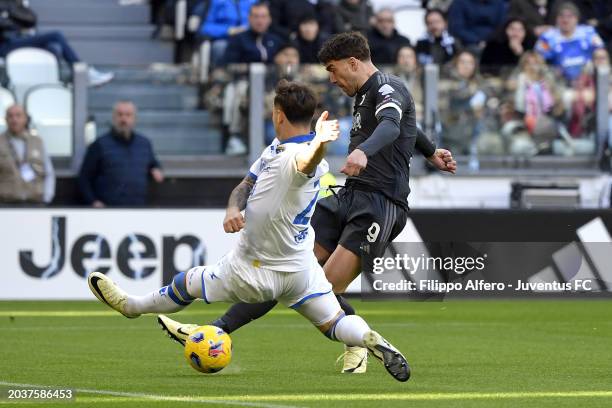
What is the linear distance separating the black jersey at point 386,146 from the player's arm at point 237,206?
0.96 meters

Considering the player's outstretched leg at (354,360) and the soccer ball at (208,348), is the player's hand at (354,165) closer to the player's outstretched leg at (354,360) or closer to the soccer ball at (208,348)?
the soccer ball at (208,348)

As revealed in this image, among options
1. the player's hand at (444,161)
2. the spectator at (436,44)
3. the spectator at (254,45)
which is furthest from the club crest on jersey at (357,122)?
the spectator at (436,44)

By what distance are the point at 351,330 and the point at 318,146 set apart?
117 centimetres

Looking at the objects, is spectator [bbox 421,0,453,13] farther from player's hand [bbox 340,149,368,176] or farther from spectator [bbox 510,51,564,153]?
player's hand [bbox 340,149,368,176]

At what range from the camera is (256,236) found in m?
8.45

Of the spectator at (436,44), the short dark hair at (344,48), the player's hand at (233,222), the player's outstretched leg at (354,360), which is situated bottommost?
the spectator at (436,44)

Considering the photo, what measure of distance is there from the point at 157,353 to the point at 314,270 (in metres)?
2.44

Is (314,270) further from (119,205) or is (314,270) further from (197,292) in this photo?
(119,205)

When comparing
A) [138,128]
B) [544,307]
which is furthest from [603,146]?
[138,128]

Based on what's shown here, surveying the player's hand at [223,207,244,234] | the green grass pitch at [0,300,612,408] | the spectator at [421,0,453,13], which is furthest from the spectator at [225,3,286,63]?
the player's hand at [223,207,244,234]

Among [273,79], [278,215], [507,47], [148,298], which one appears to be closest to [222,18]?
[273,79]

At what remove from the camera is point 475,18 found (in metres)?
21.5

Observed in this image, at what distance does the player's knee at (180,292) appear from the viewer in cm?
884

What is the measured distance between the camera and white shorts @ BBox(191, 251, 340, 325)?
27.8 feet
